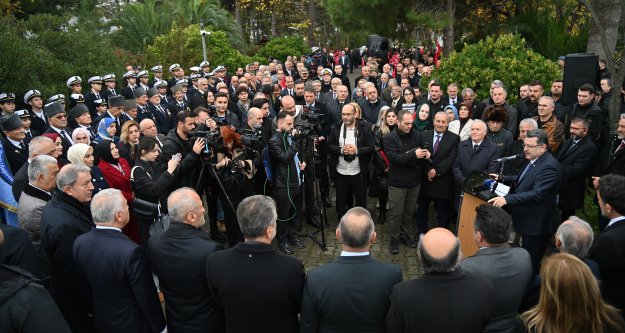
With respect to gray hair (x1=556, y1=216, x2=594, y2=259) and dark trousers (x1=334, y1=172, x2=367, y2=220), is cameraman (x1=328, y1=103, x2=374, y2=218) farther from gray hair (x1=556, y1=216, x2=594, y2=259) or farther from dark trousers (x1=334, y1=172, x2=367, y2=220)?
gray hair (x1=556, y1=216, x2=594, y2=259)

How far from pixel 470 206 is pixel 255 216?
3.06m

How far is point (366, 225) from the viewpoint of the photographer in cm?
303

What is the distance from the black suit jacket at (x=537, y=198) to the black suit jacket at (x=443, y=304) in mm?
2455

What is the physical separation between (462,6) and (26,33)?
1283 cm

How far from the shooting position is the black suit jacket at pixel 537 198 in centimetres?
488

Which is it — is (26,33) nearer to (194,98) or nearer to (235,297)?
(194,98)

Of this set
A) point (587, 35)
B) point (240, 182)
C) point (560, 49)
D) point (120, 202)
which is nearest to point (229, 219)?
point (240, 182)

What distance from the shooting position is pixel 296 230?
7000mm

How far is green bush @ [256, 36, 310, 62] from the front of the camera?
26156mm

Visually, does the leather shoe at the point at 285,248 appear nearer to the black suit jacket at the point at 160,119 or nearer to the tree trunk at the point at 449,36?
the black suit jacket at the point at 160,119

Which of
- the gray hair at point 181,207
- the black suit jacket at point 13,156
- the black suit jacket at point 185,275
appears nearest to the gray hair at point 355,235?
the black suit jacket at point 185,275

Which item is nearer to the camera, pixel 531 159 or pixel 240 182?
pixel 531 159

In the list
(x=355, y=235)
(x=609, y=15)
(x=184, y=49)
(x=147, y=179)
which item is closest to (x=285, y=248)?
(x=147, y=179)

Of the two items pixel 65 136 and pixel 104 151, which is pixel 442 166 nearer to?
pixel 104 151
